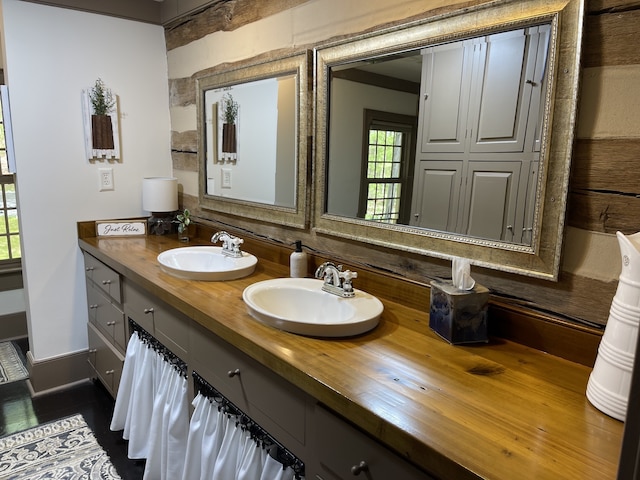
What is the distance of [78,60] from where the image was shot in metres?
2.43

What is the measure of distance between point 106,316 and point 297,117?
4.77 ft

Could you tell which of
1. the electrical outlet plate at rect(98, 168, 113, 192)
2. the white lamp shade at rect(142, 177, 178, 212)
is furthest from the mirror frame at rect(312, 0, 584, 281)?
the electrical outlet plate at rect(98, 168, 113, 192)

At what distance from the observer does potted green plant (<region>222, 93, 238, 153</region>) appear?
7.34 ft

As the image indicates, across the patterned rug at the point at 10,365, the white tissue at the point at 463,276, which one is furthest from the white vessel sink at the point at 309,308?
the patterned rug at the point at 10,365

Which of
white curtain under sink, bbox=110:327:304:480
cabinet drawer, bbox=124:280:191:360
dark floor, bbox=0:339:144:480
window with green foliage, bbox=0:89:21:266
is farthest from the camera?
window with green foliage, bbox=0:89:21:266

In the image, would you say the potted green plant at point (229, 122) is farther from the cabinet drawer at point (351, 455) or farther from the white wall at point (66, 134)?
the cabinet drawer at point (351, 455)

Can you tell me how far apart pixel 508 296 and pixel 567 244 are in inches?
8.3

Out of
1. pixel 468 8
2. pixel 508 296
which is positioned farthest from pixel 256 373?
pixel 468 8

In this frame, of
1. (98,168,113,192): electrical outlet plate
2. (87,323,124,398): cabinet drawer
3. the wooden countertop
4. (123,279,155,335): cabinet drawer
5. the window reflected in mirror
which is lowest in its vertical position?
(87,323,124,398): cabinet drawer

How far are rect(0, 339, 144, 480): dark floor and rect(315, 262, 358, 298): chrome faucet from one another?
4.17 feet

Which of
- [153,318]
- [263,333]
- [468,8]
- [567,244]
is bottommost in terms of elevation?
[153,318]

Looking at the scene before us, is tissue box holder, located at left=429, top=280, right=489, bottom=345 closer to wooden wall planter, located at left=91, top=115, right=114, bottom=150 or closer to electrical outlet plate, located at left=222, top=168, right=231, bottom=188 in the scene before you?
electrical outlet plate, located at left=222, top=168, right=231, bottom=188

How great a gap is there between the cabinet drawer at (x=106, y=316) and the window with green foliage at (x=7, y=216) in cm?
120

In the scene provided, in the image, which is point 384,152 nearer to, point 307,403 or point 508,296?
point 508,296
